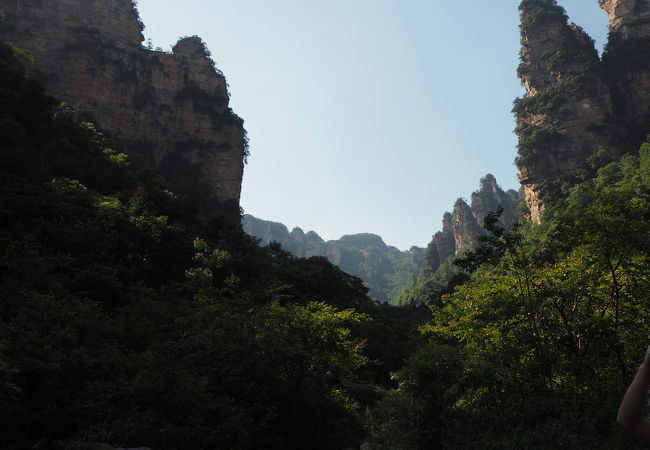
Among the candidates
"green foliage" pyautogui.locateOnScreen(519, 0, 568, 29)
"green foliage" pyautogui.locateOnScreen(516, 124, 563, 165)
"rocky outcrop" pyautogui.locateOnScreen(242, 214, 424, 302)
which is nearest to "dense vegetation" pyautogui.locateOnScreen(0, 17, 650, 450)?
"green foliage" pyautogui.locateOnScreen(516, 124, 563, 165)

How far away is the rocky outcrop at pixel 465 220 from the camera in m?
93.7

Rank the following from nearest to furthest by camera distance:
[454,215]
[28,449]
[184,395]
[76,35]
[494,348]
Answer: [28,449] → [184,395] → [494,348] → [76,35] → [454,215]

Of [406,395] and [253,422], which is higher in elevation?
[406,395]

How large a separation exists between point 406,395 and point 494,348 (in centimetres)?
377

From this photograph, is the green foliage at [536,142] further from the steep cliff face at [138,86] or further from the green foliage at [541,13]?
the steep cliff face at [138,86]

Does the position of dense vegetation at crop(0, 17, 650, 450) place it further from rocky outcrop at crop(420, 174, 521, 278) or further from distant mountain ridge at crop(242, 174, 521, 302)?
rocky outcrop at crop(420, 174, 521, 278)

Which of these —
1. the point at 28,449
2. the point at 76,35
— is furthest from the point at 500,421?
the point at 76,35

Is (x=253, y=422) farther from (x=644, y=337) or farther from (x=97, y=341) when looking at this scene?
(x=644, y=337)

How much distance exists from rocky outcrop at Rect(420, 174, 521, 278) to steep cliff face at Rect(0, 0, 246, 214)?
2338 inches

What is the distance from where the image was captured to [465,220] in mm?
93875

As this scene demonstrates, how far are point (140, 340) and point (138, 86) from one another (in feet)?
159

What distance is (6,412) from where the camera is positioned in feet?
20.9

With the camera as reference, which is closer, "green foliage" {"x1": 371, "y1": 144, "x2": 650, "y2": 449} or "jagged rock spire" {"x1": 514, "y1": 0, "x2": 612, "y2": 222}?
"green foliage" {"x1": 371, "y1": 144, "x2": 650, "y2": 449}

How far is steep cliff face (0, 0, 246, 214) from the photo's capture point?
4712 cm
